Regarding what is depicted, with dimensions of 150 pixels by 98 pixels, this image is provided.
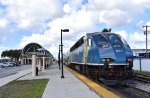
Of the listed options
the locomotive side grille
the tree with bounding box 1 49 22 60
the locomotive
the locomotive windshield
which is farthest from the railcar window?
the tree with bounding box 1 49 22 60

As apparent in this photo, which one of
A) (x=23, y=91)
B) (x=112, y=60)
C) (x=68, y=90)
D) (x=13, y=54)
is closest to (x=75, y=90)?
(x=68, y=90)

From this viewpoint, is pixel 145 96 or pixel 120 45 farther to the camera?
pixel 120 45

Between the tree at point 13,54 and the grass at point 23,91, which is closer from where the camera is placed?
the grass at point 23,91

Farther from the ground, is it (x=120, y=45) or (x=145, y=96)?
(x=120, y=45)

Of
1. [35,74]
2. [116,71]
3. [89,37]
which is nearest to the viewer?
[116,71]

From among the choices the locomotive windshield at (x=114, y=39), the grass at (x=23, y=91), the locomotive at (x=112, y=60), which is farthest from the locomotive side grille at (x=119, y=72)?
the grass at (x=23, y=91)

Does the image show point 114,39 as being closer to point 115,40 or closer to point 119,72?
point 115,40

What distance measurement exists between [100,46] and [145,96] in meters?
6.24

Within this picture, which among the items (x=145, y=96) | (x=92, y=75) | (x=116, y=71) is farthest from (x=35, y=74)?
(x=145, y=96)

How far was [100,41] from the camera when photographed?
Answer: 24.4m

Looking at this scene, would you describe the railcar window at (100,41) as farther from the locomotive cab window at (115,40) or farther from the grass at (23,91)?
the grass at (23,91)

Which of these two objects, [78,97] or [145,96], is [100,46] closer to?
[145,96]

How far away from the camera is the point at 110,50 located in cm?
2297

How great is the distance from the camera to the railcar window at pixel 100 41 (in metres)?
23.9
